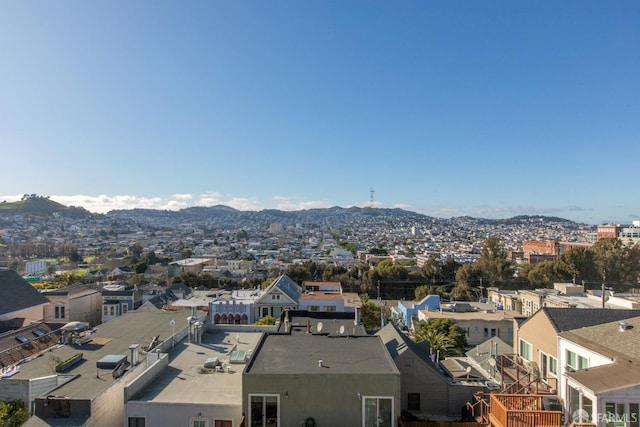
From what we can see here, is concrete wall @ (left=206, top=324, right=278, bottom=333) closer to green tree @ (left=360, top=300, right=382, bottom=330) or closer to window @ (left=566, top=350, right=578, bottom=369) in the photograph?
window @ (left=566, top=350, right=578, bottom=369)

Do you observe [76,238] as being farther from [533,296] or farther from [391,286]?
[533,296]

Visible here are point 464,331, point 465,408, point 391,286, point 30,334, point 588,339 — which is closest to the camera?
point 588,339

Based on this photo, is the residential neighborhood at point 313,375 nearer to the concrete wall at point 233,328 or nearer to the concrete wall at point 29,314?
the concrete wall at point 233,328

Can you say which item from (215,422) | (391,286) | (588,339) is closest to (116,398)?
(215,422)

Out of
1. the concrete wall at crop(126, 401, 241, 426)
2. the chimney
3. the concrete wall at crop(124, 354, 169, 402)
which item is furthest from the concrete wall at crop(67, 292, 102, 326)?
the concrete wall at crop(126, 401, 241, 426)

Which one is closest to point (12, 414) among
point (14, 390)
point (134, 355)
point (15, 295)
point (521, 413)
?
point (14, 390)

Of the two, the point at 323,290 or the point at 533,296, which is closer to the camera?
the point at 533,296
